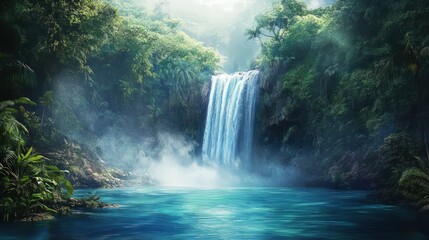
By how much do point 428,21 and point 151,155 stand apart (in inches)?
1012

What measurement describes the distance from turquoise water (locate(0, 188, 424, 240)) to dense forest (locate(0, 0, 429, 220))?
5.37 feet

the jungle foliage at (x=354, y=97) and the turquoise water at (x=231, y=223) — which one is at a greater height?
the jungle foliage at (x=354, y=97)

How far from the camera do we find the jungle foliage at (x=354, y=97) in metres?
21.9

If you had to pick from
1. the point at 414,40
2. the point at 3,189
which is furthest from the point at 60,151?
the point at 414,40

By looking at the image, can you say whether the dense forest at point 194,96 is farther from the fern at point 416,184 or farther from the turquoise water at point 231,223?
the turquoise water at point 231,223

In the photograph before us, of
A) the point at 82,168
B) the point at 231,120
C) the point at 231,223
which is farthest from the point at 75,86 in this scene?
the point at 231,223

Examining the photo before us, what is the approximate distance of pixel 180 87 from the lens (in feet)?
135

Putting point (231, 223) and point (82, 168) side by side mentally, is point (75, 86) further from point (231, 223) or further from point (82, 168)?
point (231, 223)

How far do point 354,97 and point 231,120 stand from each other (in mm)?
13702

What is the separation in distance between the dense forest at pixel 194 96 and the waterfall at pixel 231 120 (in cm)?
103

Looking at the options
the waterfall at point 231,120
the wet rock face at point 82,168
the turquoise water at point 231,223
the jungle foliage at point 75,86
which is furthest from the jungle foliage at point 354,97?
the wet rock face at point 82,168

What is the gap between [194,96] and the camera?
136 feet

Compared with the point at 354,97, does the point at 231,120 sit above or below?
below

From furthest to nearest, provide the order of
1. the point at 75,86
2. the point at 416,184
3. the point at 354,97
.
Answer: the point at 75,86, the point at 354,97, the point at 416,184
